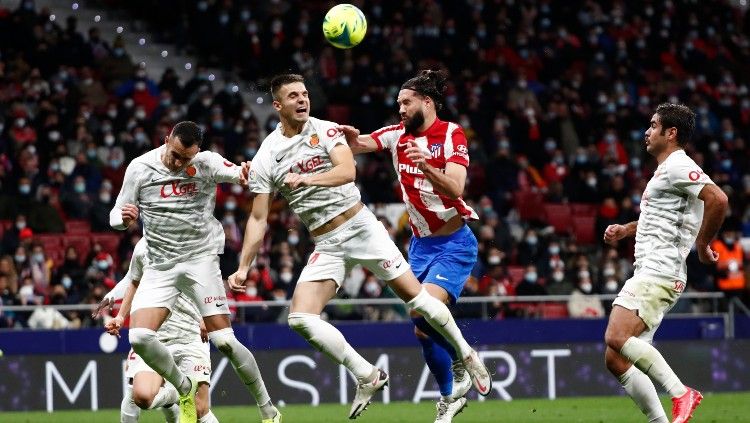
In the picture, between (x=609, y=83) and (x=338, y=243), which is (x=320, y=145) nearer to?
(x=338, y=243)

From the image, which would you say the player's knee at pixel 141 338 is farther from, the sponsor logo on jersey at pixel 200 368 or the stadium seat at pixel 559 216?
the stadium seat at pixel 559 216

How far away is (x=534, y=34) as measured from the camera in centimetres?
2775

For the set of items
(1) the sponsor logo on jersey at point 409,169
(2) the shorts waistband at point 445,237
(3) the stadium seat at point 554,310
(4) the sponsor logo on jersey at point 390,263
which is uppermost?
(1) the sponsor logo on jersey at point 409,169

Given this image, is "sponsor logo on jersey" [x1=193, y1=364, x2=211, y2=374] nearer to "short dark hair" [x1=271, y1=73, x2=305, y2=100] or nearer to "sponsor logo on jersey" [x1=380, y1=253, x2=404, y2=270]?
"sponsor logo on jersey" [x1=380, y1=253, x2=404, y2=270]

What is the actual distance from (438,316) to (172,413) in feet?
7.72

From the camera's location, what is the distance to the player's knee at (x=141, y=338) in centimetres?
1012

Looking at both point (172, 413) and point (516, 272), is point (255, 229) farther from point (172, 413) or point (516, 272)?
point (516, 272)

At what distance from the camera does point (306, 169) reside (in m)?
10.2

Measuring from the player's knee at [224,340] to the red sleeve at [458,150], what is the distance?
227cm

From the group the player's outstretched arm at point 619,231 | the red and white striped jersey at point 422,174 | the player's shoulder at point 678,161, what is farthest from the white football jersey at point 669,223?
the red and white striped jersey at point 422,174

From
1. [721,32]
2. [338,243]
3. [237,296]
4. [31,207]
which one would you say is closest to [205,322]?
[338,243]

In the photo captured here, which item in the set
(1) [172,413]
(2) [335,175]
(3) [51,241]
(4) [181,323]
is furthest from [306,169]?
(3) [51,241]

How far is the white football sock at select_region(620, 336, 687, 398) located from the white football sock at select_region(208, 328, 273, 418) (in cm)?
291

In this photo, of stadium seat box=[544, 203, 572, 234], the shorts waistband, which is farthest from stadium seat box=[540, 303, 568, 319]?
the shorts waistband
